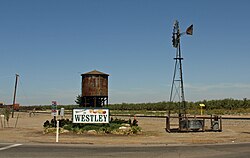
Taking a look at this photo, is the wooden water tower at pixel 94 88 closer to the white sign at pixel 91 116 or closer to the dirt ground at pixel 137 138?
the white sign at pixel 91 116

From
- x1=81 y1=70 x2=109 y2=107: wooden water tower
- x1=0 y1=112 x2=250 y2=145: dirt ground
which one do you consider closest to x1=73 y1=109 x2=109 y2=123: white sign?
x1=0 y1=112 x2=250 y2=145: dirt ground

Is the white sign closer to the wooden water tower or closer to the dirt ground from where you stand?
the dirt ground

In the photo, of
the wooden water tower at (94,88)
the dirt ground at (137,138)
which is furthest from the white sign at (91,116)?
the wooden water tower at (94,88)

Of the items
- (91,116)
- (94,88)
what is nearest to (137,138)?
(91,116)

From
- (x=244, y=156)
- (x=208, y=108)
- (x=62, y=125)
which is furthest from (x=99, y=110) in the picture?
(x=208, y=108)

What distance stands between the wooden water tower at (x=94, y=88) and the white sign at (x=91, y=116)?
3031 mm

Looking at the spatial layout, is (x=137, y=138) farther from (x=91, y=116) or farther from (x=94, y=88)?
(x=94, y=88)

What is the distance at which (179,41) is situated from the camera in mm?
26688

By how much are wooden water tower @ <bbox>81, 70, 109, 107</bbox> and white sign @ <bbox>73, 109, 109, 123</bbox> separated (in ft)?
9.94

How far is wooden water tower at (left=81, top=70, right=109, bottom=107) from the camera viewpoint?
2623cm

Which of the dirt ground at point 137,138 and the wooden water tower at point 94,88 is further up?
the wooden water tower at point 94,88

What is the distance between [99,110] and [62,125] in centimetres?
308

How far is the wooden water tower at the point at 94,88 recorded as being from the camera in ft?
86.1

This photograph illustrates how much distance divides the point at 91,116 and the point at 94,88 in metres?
3.59
